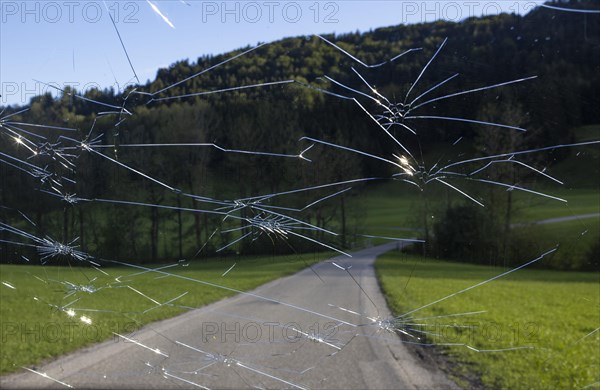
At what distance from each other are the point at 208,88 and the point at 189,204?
0.37 m

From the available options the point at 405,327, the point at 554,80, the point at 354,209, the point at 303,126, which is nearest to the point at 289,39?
the point at 303,126

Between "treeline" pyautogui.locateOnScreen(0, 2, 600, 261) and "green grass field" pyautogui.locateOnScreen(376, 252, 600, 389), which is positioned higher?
"treeline" pyautogui.locateOnScreen(0, 2, 600, 261)

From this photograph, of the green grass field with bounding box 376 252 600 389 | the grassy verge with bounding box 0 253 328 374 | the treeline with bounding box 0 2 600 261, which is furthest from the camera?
the grassy verge with bounding box 0 253 328 374

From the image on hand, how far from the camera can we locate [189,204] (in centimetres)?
161

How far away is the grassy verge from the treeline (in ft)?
0.26

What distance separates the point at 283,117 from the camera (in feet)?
5.09

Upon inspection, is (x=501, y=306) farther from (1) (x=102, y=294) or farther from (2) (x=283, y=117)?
(1) (x=102, y=294)

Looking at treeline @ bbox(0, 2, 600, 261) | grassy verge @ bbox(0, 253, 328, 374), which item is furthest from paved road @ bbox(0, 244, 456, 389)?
treeline @ bbox(0, 2, 600, 261)

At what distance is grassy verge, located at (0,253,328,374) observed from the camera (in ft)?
5.28

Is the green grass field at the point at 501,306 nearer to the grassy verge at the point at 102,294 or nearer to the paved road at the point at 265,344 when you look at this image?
the paved road at the point at 265,344

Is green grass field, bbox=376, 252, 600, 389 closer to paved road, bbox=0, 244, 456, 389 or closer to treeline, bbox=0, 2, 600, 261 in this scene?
paved road, bbox=0, 244, 456, 389

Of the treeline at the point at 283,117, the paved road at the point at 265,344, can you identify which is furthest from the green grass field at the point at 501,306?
the treeline at the point at 283,117

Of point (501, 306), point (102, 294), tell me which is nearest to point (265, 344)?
point (102, 294)

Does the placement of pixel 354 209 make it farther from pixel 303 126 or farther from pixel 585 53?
pixel 585 53
